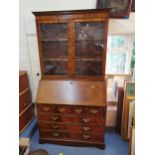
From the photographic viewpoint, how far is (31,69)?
2.55 metres

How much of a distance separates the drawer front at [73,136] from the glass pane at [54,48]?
0.90 meters

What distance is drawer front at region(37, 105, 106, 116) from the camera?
6.36 ft

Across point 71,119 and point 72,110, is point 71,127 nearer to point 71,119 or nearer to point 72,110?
point 71,119

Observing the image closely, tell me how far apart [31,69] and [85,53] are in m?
1.08

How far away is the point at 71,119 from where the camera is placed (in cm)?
203

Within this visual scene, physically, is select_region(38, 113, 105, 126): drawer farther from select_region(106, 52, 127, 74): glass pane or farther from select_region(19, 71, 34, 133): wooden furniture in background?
select_region(106, 52, 127, 74): glass pane

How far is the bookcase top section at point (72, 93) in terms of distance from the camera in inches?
77.6

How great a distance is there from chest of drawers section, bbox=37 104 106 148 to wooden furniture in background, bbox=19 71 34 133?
371 millimetres

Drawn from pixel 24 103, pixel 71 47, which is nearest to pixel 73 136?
pixel 24 103

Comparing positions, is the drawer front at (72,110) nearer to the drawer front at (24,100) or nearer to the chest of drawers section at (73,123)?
the chest of drawers section at (73,123)

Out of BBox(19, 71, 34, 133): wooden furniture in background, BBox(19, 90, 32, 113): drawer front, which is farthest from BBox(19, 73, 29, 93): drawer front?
BBox(19, 90, 32, 113): drawer front

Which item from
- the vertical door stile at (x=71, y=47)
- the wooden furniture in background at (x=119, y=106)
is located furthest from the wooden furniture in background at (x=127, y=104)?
the vertical door stile at (x=71, y=47)
